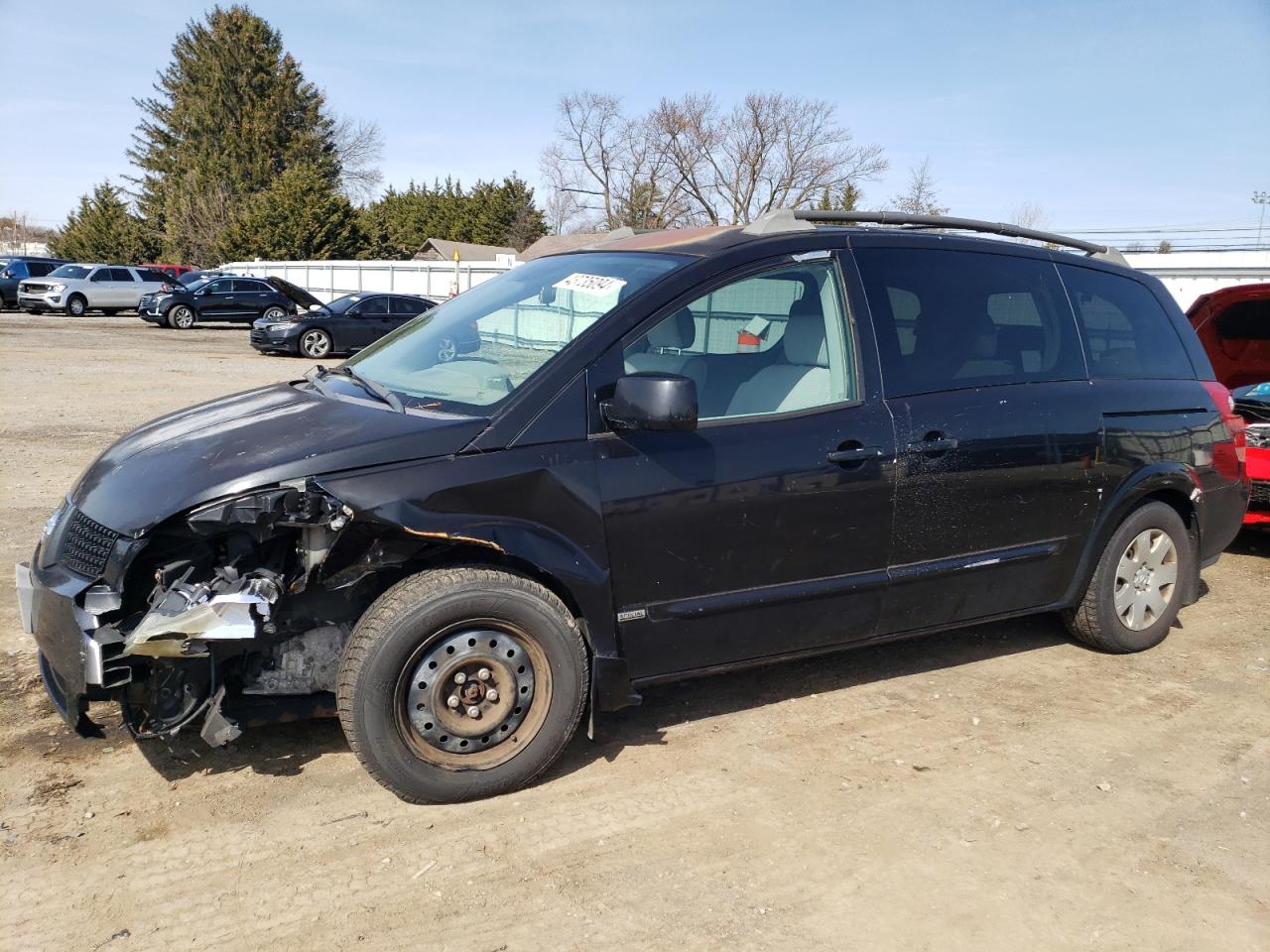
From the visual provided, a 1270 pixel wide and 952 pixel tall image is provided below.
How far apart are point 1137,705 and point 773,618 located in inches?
70.8

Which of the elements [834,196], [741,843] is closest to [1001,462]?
[741,843]

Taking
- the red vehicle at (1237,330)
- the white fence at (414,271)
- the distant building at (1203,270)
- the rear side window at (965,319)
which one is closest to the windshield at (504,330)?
the rear side window at (965,319)

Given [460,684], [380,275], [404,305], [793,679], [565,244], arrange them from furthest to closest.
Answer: [380,275] → [565,244] → [404,305] → [793,679] → [460,684]

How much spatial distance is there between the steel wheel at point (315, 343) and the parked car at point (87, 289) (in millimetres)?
14746

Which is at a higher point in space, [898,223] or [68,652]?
[898,223]

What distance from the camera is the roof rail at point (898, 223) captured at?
4.07 metres

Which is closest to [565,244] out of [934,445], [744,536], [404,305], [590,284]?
[404,305]

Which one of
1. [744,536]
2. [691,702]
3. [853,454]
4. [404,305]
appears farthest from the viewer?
[404,305]

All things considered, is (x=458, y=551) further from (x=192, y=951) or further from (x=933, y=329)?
(x=933, y=329)

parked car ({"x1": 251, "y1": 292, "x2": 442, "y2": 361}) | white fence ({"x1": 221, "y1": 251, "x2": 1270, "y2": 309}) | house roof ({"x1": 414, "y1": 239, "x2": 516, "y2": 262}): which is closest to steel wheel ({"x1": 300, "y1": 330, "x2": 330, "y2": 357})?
parked car ({"x1": 251, "y1": 292, "x2": 442, "y2": 361})

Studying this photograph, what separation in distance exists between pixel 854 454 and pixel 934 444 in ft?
1.31

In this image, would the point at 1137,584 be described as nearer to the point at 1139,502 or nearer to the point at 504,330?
the point at 1139,502

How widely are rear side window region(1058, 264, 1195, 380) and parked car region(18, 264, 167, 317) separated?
1364 inches

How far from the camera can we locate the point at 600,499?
11.2 ft
